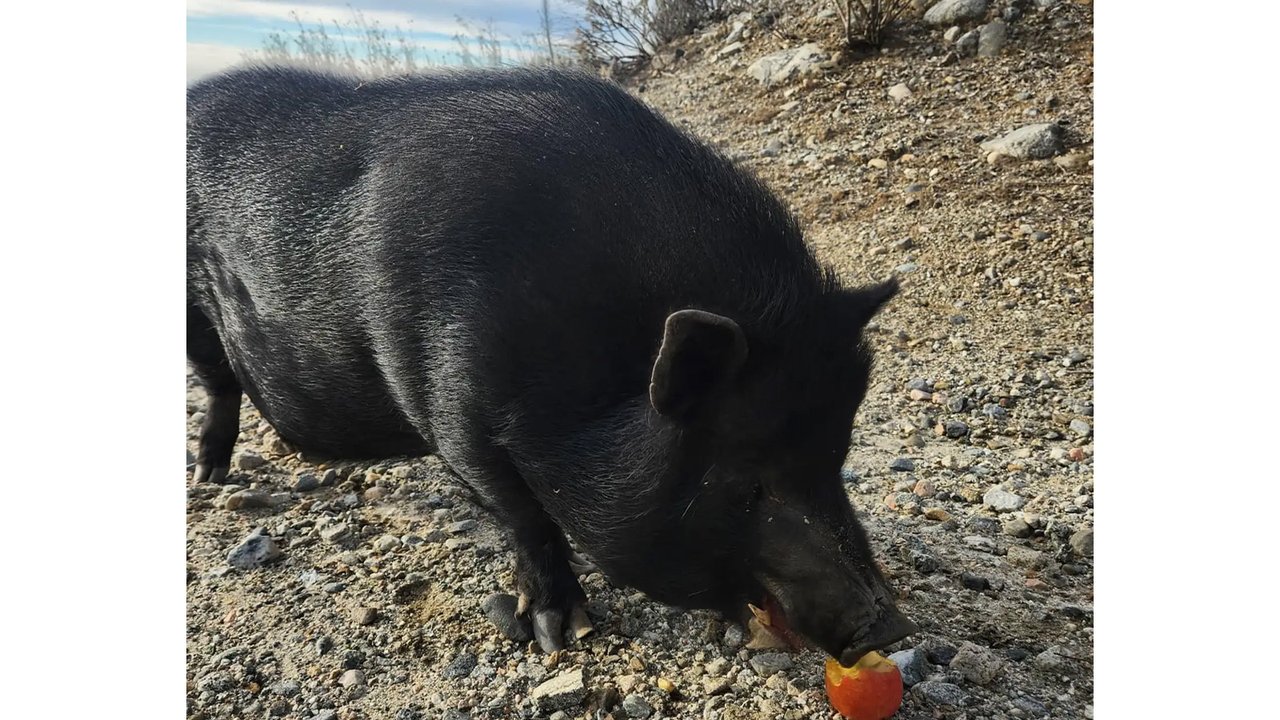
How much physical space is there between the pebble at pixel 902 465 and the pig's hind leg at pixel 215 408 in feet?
8.91

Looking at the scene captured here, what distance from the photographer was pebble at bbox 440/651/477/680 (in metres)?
2.77

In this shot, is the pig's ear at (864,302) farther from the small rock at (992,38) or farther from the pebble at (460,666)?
the small rock at (992,38)

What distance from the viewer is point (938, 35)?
20.0 ft

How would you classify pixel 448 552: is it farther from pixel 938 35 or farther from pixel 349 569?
pixel 938 35

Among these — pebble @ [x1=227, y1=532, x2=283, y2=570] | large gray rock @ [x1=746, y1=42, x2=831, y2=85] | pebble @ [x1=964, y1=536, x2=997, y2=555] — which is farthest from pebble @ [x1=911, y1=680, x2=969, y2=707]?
large gray rock @ [x1=746, y1=42, x2=831, y2=85]

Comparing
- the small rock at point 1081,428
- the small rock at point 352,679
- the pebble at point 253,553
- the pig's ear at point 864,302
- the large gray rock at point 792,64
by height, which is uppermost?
the large gray rock at point 792,64

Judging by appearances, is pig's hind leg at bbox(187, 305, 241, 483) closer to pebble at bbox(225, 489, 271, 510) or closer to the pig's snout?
pebble at bbox(225, 489, 271, 510)

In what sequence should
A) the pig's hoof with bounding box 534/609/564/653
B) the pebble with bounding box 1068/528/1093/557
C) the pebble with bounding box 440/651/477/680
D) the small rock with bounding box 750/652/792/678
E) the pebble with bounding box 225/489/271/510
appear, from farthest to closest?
the pebble with bounding box 225/489/271/510 < the pebble with bounding box 1068/528/1093/557 < the pig's hoof with bounding box 534/609/564/653 < the pebble with bounding box 440/651/477/680 < the small rock with bounding box 750/652/792/678

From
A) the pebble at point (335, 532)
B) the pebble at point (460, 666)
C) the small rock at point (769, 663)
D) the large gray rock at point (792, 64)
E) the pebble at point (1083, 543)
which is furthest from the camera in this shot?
the large gray rock at point (792, 64)

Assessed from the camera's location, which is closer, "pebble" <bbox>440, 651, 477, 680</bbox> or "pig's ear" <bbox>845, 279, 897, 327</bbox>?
"pig's ear" <bbox>845, 279, 897, 327</bbox>

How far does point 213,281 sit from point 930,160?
4236 mm

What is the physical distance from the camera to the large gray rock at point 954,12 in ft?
19.0

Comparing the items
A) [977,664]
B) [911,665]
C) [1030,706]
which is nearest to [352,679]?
[911,665]

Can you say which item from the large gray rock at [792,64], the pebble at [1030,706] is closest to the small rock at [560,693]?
the pebble at [1030,706]
